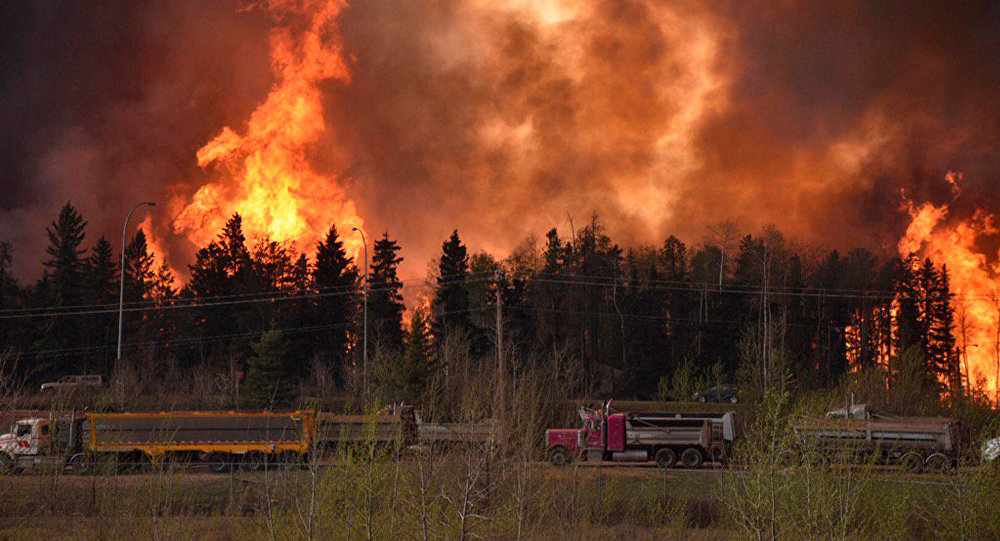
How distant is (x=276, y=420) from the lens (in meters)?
42.8

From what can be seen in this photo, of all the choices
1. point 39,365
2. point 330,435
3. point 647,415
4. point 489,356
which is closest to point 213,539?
Result: point 330,435

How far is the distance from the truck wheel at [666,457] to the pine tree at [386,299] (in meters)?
36.8

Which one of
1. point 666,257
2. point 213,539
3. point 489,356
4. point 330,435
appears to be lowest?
point 213,539

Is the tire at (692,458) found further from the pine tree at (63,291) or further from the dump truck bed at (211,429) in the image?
the pine tree at (63,291)

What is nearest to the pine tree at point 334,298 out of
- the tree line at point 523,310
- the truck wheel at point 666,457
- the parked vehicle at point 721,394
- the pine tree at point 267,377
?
the tree line at point 523,310

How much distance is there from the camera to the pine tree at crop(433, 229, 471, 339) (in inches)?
3071

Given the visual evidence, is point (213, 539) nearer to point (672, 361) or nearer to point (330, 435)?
point (330, 435)

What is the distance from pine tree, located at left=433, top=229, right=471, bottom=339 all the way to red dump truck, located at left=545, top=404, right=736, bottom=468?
26.2 meters

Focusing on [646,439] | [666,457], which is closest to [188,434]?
[646,439]

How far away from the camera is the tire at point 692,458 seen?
4447 cm

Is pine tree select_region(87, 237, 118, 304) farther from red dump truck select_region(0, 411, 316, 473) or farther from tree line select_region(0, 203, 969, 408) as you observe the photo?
red dump truck select_region(0, 411, 316, 473)

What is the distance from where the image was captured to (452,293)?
81.5 m

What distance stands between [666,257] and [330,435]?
230 ft

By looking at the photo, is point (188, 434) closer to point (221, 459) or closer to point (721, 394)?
point (221, 459)
